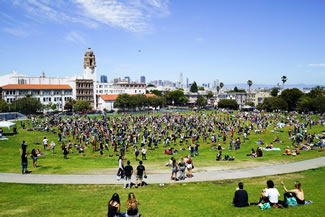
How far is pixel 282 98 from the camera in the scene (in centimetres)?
9544

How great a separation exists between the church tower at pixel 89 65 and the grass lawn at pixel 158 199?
328ft

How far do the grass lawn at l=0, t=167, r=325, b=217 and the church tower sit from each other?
9984 centimetres

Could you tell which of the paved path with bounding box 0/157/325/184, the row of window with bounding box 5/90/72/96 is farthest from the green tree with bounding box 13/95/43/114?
the paved path with bounding box 0/157/325/184

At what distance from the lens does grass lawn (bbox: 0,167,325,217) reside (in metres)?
9.66

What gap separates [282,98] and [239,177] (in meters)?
88.7

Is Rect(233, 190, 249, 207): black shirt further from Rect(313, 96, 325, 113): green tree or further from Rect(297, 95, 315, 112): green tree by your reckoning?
Rect(297, 95, 315, 112): green tree

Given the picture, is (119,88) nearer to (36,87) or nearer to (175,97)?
(175,97)

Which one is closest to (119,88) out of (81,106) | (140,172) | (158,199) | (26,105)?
(81,106)

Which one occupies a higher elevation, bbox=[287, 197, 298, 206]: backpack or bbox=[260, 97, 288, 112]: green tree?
bbox=[260, 97, 288, 112]: green tree

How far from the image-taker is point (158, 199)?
1173cm

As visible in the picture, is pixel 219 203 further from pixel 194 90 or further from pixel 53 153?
pixel 194 90

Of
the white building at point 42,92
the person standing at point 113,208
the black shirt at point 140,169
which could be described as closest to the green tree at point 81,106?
the white building at point 42,92

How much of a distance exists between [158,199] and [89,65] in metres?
104

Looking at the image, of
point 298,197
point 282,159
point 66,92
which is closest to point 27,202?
point 298,197
